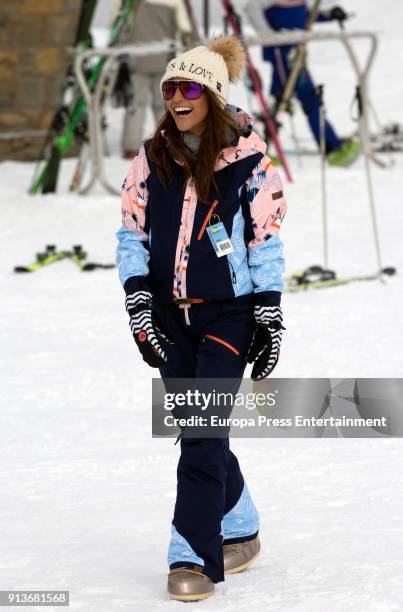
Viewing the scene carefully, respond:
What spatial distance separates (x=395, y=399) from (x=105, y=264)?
3.30 metres

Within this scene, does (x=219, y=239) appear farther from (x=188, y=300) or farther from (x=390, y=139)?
(x=390, y=139)

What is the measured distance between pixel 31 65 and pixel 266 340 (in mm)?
8774

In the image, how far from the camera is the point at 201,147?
3.59 m

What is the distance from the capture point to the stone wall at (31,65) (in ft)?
38.6

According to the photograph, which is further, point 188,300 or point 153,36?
point 153,36

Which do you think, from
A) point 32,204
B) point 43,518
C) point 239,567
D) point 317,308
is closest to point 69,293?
point 317,308

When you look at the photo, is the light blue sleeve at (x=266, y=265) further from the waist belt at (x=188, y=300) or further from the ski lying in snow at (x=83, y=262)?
the ski lying in snow at (x=83, y=262)

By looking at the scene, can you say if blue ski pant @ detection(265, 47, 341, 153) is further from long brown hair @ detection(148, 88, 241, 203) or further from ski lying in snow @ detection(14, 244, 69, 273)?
long brown hair @ detection(148, 88, 241, 203)

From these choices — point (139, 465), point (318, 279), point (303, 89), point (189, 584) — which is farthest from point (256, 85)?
point (189, 584)

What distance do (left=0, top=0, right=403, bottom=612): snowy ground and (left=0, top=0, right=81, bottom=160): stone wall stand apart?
324cm

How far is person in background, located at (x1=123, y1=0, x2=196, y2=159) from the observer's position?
11.3 m

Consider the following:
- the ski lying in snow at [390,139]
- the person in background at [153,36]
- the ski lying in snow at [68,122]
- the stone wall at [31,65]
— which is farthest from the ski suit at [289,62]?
the stone wall at [31,65]

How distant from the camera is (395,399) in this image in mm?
5582

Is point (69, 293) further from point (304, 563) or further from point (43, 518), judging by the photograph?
point (304, 563)
